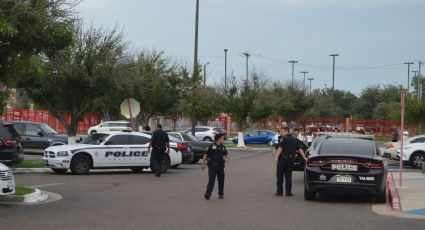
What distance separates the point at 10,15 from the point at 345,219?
7.38 m

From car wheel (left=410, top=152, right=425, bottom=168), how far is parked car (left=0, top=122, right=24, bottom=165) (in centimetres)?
1704

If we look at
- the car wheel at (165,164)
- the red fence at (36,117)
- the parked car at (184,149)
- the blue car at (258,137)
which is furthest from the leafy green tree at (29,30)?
the blue car at (258,137)

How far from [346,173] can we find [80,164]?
1034cm

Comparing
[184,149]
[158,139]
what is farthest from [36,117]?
[158,139]

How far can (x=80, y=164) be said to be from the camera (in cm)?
2316

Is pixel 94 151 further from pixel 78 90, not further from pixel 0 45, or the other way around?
pixel 0 45

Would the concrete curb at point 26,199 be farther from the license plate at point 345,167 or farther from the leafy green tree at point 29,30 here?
the license plate at point 345,167

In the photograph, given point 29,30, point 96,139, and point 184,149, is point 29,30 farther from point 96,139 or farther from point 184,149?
point 184,149

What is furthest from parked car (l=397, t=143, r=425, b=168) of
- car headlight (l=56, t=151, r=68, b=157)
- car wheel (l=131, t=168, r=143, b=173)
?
car headlight (l=56, t=151, r=68, b=157)

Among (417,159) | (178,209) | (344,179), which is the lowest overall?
(178,209)

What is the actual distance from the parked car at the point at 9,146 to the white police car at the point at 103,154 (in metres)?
1.03

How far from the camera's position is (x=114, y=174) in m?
24.0

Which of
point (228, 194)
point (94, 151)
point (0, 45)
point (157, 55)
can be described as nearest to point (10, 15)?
point (0, 45)

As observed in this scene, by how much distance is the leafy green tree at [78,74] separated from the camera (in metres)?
26.2
